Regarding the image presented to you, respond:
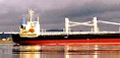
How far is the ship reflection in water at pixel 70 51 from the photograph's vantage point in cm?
7644

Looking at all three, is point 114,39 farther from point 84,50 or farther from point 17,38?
point 17,38

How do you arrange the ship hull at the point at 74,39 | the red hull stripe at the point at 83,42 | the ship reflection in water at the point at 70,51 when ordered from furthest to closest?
the ship hull at the point at 74,39 < the red hull stripe at the point at 83,42 < the ship reflection in water at the point at 70,51

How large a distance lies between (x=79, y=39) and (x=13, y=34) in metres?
10.5

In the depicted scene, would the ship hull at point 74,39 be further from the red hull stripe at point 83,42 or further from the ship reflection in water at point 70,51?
the ship reflection in water at point 70,51

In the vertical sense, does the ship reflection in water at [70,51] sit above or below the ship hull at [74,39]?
below

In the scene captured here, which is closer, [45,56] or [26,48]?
[45,56]

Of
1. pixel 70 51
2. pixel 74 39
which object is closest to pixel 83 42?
pixel 74 39

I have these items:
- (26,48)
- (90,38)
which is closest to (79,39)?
(90,38)

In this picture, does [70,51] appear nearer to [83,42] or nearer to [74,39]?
[74,39]

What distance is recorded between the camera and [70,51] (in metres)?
81.1

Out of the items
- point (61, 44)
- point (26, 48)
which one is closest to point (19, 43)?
point (26, 48)

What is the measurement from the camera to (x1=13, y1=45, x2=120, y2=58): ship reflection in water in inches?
3009

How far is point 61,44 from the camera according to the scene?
7969 centimetres

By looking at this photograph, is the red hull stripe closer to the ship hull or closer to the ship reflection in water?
the ship hull
